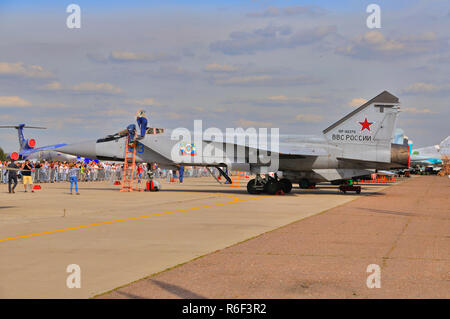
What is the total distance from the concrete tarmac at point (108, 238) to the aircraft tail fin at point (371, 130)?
7272 millimetres

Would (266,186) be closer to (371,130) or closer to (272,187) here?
(272,187)

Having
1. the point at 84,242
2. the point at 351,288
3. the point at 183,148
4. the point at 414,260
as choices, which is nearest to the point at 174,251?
the point at 84,242

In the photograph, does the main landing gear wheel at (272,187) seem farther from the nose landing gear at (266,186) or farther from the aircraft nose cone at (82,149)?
the aircraft nose cone at (82,149)

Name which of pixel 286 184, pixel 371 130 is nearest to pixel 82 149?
pixel 286 184

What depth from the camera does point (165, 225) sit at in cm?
1155

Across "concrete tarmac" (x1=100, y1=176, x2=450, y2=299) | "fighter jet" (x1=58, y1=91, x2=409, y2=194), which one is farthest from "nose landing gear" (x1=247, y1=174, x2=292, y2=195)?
"concrete tarmac" (x1=100, y1=176, x2=450, y2=299)

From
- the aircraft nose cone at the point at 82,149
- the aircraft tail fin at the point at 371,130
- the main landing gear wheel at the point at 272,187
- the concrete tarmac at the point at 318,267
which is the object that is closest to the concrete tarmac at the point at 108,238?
the concrete tarmac at the point at 318,267

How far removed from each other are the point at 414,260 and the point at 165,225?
19.3 feet

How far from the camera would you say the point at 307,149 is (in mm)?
23391

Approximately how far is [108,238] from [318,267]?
4313 millimetres

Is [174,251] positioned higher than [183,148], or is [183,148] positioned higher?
[183,148]

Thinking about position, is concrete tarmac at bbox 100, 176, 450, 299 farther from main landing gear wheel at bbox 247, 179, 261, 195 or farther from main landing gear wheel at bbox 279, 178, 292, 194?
main landing gear wheel at bbox 279, 178, 292, 194
